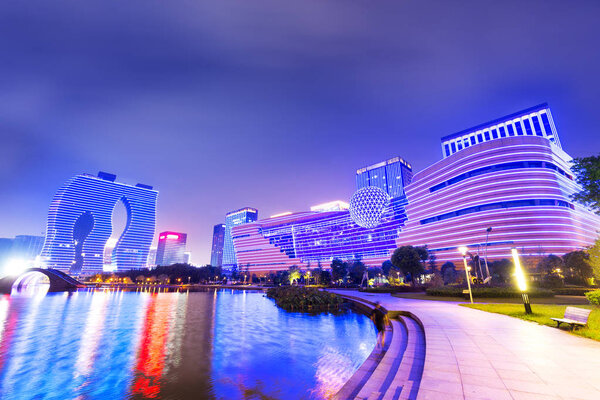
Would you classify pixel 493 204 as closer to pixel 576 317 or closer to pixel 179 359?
pixel 576 317

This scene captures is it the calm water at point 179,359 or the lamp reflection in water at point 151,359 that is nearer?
the calm water at point 179,359

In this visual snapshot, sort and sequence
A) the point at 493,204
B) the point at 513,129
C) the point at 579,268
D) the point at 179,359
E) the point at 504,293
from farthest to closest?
the point at 513,129
the point at 493,204
the point at 579,268
the point at 504,293
the point at 179,359

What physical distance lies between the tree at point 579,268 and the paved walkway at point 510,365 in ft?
183

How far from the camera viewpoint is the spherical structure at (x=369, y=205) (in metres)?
55.3

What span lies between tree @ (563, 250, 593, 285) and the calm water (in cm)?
5452

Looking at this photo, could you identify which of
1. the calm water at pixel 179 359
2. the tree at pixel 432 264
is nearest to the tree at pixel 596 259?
the calm water at pixel 179 359

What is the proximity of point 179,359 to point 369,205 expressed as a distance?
50010 millimetres

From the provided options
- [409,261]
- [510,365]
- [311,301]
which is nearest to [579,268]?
[409,261]

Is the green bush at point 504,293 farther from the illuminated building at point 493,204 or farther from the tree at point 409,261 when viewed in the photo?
the illuminated building at point 493,204

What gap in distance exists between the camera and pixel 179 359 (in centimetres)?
1215

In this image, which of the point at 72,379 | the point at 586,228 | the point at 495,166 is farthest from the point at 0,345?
the point at 586,228

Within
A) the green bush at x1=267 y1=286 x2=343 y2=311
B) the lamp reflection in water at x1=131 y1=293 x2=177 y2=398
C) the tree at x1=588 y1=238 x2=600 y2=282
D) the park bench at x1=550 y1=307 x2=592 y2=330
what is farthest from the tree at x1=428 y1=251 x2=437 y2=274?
the lamp reflection in water at x1=131 y1=293 x2=177 y2=398

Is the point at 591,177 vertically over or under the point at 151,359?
over

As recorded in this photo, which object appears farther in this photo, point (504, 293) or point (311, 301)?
point (311, 301)
